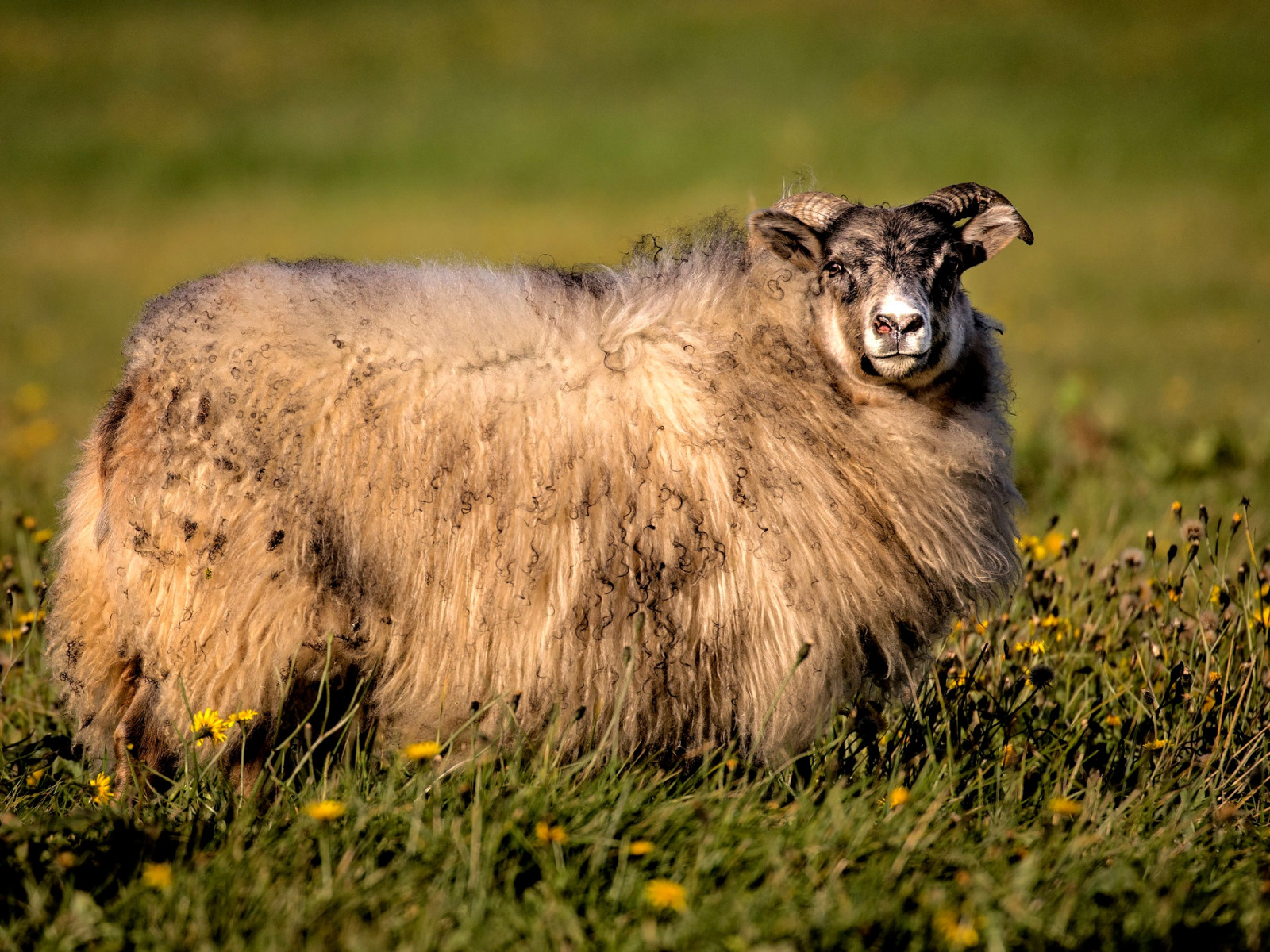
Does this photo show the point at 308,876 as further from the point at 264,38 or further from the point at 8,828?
the point at 264,38

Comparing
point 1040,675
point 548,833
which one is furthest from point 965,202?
point 548,833

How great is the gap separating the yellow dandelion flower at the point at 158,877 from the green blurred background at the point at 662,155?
4301 millimetres

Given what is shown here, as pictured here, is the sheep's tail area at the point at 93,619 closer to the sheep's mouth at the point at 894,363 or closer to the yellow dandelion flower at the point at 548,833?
the yellow dandelion flower at the point at 548,833

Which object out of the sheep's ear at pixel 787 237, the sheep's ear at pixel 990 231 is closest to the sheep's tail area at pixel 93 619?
the sheep's ear at pixel 787 237

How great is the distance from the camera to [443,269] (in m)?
3.29

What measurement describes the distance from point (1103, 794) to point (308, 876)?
2003 millimetres

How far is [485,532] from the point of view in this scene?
115 inches

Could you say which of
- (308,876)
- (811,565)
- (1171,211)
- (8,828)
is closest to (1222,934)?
(811,565)

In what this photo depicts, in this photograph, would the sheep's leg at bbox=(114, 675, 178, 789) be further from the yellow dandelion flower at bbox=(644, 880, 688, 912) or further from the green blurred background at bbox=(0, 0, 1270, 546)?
the green blurred background at bbox=(0, 0, 1270, 546)

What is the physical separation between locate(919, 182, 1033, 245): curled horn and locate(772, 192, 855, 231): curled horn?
0.24 feet

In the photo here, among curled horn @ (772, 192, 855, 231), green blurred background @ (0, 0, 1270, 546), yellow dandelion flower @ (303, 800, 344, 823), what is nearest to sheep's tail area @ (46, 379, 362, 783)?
yellow dandelion flower @ (303, 800, 344, 823)

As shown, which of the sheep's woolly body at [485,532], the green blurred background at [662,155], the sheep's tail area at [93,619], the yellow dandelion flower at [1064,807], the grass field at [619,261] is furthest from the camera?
the green blurred background at [662,155]

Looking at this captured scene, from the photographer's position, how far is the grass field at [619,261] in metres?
2.23

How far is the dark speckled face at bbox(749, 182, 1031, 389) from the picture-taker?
3002 mm
